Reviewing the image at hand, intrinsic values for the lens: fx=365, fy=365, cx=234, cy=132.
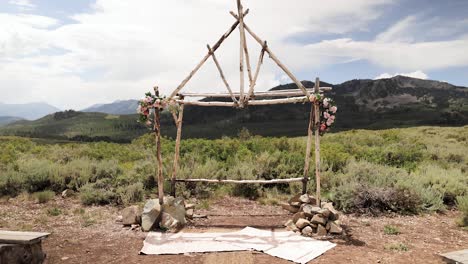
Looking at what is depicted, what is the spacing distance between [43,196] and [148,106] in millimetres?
4186

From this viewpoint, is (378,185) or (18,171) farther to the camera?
(18,171)

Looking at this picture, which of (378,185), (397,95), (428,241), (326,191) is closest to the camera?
(428,241)

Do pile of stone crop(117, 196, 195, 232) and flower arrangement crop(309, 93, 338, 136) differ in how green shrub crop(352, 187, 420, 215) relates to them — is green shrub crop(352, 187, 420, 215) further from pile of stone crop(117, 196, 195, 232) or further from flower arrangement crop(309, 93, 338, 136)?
pile of stone crop(117, 196, 195, 232)

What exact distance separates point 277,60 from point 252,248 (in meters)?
3.84

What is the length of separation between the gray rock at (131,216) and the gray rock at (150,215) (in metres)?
0.23

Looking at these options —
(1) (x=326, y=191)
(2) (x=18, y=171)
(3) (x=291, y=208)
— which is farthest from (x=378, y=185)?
(2) (x=18, y=171)

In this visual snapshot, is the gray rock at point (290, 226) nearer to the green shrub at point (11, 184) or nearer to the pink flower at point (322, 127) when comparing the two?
the pink flower at point (322, 127)

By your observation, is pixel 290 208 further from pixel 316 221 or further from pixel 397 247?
pixel 397 247

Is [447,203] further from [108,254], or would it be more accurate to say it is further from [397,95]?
[397,95]

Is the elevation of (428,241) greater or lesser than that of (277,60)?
lesser

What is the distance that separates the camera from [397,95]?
503ft

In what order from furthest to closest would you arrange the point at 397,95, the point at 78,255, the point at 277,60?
the point at 397,95, the point at 277,60, the point at 78,255

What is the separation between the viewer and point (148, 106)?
767 cm

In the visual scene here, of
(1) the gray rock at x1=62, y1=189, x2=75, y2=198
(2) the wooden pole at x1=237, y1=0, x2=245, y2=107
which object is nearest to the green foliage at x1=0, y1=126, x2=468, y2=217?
(1) the gray rock at x1=62, y1=189, x2=75, y2=198
